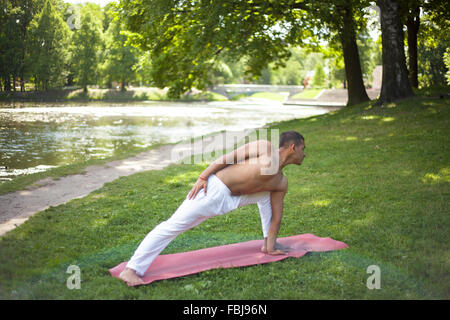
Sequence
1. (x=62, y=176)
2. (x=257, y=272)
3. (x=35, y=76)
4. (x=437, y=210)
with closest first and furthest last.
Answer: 1. (x=257, y=272)
2. (x=437, y=210)
3. (x=62, y=176)
4. (x=35, y=76)

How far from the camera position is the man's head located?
15.2 feet

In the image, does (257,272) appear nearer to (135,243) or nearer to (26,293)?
(135,243)

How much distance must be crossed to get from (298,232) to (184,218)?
259 cm

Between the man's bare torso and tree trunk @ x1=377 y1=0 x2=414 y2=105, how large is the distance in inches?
541

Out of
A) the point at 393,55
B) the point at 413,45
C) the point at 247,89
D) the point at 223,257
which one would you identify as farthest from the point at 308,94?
the point at 223,257

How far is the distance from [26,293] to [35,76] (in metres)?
20.7

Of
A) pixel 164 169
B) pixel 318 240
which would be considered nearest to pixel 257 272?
pixel 318 240

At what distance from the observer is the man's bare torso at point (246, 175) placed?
4586 millimetres

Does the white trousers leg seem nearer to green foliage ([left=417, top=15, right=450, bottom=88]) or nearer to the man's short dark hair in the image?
the man's short dark hair

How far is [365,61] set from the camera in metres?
60.2

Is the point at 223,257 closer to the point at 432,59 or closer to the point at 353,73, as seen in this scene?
the point at 353,73

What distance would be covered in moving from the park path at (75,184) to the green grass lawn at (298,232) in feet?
1.45

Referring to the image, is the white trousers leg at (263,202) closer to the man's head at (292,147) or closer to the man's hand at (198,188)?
the man's hand at (198,188)

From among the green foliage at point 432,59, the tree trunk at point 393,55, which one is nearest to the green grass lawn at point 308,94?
the green foliage at point 432,59
